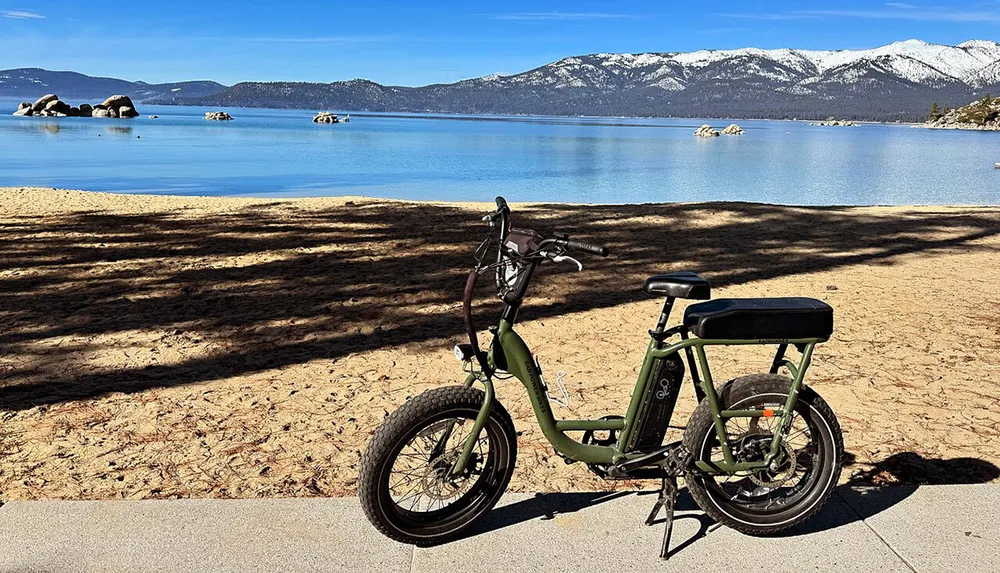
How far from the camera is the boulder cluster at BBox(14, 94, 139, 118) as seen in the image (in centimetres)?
11131

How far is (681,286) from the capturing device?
2.93 meters

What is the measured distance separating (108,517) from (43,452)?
4.19ft

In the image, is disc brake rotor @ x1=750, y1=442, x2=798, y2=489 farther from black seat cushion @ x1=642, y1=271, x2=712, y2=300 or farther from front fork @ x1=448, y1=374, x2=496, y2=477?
front fork @ x1=448, y1=374, x2=496, y2=477

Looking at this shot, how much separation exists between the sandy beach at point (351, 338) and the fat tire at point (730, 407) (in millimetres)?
670

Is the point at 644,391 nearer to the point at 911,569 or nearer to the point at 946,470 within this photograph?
the point at 911,569

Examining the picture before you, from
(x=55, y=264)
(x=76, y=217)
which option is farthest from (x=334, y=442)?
(x=76, y=217)

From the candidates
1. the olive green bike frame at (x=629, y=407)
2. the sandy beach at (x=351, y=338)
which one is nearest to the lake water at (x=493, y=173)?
the sandy beach at (x=351, y=338)

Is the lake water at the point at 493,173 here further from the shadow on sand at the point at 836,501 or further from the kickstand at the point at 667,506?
the kickstand at the point at 667,506

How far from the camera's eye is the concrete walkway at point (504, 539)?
2951mm

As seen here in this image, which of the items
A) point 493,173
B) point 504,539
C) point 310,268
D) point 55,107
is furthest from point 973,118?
point 504,539

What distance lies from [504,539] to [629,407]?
74 centimetres

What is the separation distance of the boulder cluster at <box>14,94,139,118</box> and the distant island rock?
500 feet

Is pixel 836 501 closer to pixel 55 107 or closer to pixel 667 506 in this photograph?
pixel 667 506

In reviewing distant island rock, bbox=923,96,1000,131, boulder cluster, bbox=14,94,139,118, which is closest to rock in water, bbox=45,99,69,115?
boulder cluster, bbox=14,94,139,118
